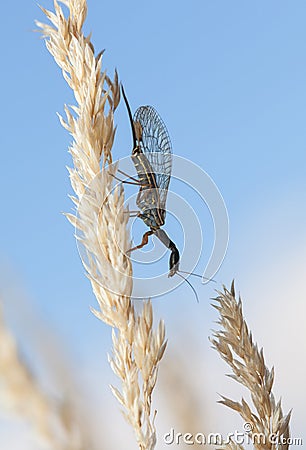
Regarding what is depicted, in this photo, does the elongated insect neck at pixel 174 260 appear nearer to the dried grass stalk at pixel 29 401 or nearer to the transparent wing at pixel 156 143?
the transparent wing at pixel 156 143

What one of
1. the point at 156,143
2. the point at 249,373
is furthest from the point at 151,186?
the point at 249,373

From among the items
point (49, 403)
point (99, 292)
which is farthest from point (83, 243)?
point (49, 403)

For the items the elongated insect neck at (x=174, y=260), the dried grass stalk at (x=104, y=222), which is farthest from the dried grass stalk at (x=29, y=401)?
the elongated insect neck at (x=174, y=260)

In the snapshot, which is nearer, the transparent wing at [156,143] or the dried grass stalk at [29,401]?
the dried grass stalk at [29,401]

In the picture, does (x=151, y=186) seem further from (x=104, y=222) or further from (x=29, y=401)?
(x=29, y=401)

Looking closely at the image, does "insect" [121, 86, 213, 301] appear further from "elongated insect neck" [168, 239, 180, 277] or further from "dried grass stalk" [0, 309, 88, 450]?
"dried grass stalk" [0, 309, 88, 450]
